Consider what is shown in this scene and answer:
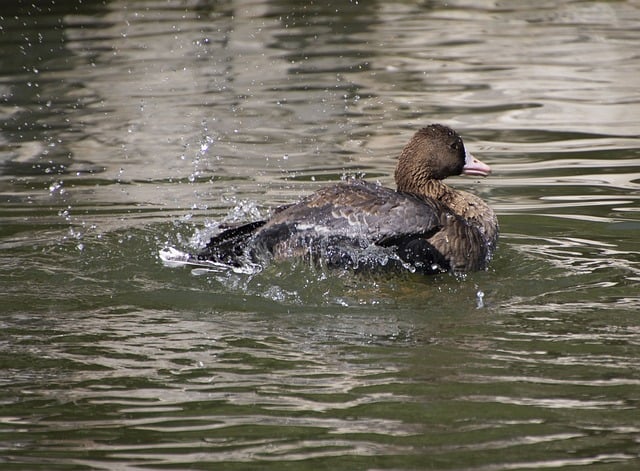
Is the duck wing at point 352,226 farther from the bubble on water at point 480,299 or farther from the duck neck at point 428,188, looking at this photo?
the duck neck at point 428,188

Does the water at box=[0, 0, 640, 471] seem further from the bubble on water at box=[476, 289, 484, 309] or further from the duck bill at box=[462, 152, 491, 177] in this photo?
the duck bill at box=[462, 152, 491, 177]

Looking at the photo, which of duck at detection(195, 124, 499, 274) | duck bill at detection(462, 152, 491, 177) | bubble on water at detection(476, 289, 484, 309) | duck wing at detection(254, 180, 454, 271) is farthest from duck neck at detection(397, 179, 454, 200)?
bubble on water at detection(476, 289, 484, 309)

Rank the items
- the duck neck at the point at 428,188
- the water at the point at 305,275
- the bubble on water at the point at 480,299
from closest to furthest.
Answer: the water at the point at 305,275 → the bubble on water at the point at 480,299 → the duck neck at the point at 428,188

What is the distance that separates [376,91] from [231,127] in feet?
7.88

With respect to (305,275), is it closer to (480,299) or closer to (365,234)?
(365,234)

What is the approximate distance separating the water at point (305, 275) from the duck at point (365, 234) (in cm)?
15

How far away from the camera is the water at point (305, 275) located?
5.22m

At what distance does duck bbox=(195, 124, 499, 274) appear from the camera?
25.3 ft

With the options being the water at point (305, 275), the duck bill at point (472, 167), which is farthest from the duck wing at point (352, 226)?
the duck bill at point (472, 167)

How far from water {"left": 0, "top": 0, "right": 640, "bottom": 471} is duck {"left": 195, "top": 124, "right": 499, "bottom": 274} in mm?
154

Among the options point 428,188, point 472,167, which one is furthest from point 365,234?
point 472,167

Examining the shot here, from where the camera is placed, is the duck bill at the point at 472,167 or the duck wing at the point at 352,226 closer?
the duck wing at the point at 352,226

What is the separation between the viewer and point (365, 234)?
7.69 m

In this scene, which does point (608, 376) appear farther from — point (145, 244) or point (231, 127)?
point (231, 127)
